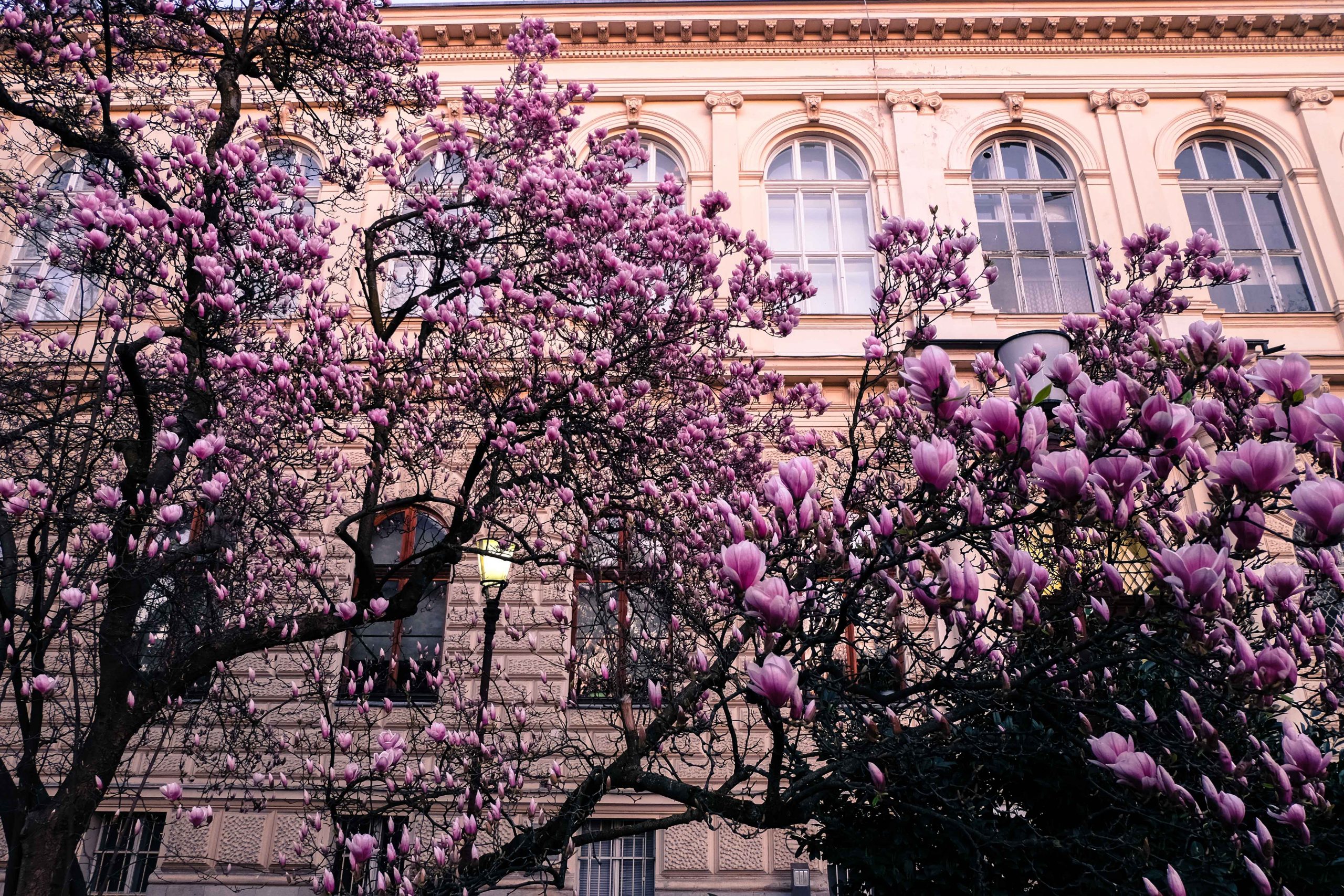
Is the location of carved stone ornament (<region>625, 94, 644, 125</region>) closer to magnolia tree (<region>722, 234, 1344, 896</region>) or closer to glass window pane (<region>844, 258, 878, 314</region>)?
glass window pane (<region>844, 258, 878, 314</region>)

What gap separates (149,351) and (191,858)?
6.47m

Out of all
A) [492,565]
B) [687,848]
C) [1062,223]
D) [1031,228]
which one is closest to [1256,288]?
[1062,223]

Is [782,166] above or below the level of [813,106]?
below

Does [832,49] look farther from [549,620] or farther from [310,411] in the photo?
[310,411]

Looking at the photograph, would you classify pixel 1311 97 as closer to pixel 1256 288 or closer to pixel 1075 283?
pixel 1256 288

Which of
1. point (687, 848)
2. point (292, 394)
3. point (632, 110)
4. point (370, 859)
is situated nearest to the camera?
point (370, 859)

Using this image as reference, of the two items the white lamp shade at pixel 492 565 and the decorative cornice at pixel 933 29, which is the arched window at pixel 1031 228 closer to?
the decorative cornice at pixel 933 29

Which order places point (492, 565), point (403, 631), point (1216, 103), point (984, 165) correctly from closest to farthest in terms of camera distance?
point (492, 565) < point (403, 631) < point (1216, 103) < point (984, 165)

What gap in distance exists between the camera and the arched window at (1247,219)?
13906 millimetres

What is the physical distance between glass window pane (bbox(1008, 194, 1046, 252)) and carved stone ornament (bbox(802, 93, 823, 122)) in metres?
3.74

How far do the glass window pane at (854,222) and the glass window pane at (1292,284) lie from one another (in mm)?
6836

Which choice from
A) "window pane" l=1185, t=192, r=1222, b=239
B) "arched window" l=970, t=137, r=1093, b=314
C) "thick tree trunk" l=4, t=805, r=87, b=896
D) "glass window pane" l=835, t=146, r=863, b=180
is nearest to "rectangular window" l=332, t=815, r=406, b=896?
"thick tree trunk" l=4, t=805, r=87, b=896

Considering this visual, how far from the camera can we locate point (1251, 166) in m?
15.0

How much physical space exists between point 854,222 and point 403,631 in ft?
33.2
